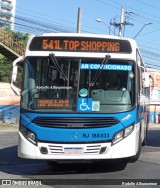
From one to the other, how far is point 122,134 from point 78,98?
121 cm

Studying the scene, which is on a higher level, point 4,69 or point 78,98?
point 4,69

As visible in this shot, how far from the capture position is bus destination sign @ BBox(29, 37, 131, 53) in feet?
30.1

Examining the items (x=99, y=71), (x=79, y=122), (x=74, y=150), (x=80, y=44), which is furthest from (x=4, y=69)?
(x=74, y=150)

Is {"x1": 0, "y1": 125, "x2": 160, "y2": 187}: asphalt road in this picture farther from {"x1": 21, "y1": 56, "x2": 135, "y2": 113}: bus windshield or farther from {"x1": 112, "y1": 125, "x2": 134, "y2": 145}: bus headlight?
{"x1": 21, "y1": 56, "x2": 135, "y2": 113}: bus windshield

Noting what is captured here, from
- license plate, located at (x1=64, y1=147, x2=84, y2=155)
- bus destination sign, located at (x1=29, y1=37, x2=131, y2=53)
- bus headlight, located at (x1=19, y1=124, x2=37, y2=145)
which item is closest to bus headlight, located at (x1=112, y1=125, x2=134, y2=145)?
license plate, located at (x1=64, y1=147, x2=84, y2=155)

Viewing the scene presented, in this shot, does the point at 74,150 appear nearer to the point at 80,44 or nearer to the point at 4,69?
the point at 80,44

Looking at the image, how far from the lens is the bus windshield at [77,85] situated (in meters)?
8.74

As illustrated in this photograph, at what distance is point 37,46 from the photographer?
9.21 metres

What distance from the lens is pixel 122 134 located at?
8617 mm

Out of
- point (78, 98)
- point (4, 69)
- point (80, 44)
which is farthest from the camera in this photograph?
point (4, 69)

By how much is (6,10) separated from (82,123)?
15203 cm

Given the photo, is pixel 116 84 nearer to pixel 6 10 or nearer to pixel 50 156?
pixel 50 156

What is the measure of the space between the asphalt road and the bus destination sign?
275 cm

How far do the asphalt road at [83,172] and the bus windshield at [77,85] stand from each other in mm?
1415
